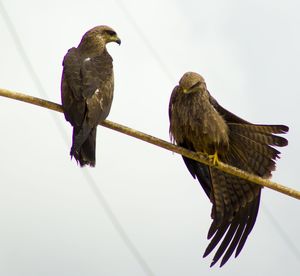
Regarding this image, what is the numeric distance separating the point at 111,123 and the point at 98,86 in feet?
3.70

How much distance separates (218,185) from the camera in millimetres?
12461

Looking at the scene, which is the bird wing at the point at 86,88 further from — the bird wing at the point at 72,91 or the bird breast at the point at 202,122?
the bird breast at the point at 202,122

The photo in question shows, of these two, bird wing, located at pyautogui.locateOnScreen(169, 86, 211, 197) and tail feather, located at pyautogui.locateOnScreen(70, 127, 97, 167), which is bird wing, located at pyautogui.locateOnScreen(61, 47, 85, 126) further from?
bird wing, located at pyautogui.locateOnScreen(169, 86, 211, 197)

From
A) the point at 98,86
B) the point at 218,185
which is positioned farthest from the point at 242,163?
the point at 98,86

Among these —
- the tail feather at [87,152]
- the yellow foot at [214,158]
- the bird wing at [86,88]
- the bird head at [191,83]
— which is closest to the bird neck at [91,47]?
the bird wing at [86,88]

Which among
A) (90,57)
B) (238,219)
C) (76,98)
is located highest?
(90,57)

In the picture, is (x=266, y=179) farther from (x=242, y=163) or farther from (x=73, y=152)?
(x=73, y=152)

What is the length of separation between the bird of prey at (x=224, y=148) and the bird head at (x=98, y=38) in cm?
132

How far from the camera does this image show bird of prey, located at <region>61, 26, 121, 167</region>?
11.6 m

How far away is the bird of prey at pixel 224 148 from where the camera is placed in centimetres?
1215

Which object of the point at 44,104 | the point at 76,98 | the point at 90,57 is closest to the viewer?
the point at 44,104

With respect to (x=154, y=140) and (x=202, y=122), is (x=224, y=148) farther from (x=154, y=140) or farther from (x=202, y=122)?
(x=154, y=140)

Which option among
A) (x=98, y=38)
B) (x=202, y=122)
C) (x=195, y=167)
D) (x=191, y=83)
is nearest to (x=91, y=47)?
(x=98, y=38)

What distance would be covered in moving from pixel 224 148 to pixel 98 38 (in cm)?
227
